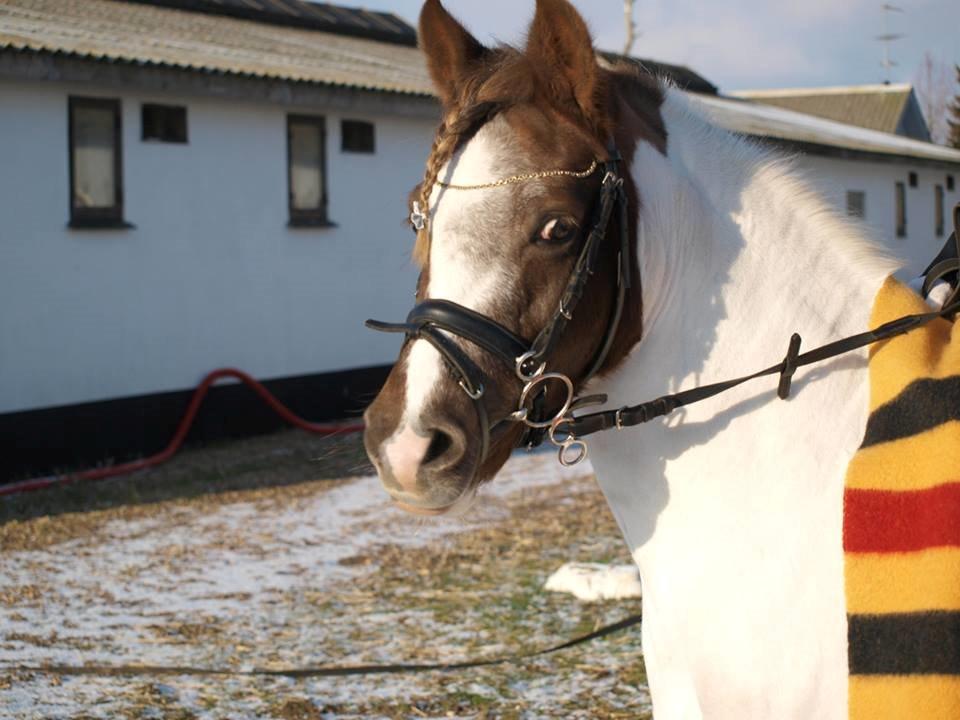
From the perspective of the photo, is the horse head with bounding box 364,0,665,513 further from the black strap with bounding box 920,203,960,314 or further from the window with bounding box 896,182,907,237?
the window with bounding box 896,182,907,237

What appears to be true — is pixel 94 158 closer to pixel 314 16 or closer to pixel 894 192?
pixel 314 16

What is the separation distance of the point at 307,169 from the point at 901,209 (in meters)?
19.9

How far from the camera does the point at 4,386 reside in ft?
30.9

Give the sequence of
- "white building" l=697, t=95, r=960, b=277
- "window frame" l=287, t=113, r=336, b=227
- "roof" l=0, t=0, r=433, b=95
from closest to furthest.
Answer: "roof" l=0, t=0, r=433, b=95 → "window frame" l=287, t=113, r=336, b=227 → "white building" l=697, t=95, r=960, b=277

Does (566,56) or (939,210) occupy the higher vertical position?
(939,210)

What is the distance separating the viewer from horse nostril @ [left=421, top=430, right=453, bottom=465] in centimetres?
200

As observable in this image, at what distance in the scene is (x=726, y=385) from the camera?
2256mm

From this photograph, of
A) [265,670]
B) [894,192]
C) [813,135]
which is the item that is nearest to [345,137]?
[265,670]

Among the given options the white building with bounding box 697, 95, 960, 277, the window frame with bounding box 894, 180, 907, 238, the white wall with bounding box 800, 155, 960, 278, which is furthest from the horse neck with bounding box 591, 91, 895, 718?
the window frame with bounding box 894, 180, 907, 238

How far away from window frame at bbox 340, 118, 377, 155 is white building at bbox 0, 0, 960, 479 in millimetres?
21

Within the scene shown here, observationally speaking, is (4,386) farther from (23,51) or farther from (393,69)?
(393,69)

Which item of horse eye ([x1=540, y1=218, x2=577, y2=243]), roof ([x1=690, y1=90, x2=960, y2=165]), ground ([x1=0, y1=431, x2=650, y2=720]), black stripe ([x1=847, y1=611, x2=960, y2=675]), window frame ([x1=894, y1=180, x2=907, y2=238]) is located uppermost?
roof ([x1=690, y1=90, x2=960, y2=165])

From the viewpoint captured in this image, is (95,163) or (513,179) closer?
(513,179)

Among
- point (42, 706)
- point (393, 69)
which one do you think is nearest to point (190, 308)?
point (393, 69)
